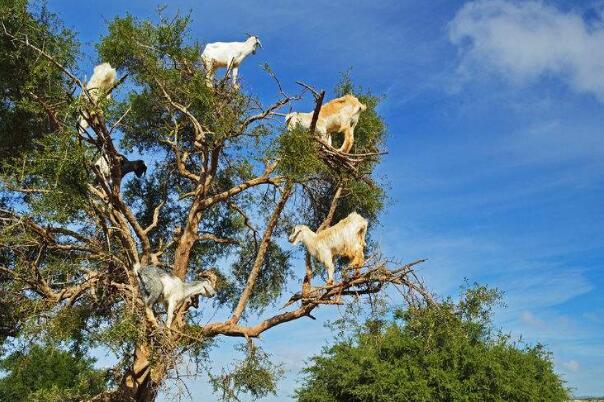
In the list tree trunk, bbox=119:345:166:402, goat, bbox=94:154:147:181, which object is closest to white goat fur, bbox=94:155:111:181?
goat, bbox=94:154:147:181

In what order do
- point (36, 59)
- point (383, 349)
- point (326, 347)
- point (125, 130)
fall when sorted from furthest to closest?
1. point (326, 347)
2. point (383, 349)
3. point (125, 130)
4. point (36, 59)

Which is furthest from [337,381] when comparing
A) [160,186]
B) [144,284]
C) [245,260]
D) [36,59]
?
[36,59]

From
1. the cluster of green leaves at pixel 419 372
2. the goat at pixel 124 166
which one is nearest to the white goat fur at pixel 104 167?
the goat at pixel 124 166

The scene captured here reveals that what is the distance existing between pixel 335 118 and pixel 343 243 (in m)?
3.26

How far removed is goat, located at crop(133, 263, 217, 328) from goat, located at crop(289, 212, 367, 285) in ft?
8.27

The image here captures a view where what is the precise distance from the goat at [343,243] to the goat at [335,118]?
2.17 metres

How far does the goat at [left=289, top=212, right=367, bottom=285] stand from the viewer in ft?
43.7

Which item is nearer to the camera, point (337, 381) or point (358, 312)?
point (358, 312)

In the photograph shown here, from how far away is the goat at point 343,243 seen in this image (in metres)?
13.3

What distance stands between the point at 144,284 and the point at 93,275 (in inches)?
95.7

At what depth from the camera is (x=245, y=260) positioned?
61.4ft

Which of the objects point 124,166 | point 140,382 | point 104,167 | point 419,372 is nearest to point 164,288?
point 140,382

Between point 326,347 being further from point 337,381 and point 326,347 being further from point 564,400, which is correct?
point 564,400

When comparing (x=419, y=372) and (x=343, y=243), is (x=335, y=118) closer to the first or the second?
(x=343, y=243)
